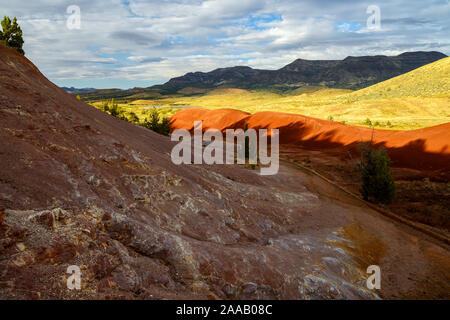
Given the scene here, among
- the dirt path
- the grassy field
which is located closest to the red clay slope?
the grassy field

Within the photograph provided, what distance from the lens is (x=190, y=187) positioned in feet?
50.9

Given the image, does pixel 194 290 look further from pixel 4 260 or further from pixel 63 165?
pixel 63 165

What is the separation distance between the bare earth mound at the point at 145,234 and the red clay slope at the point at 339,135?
23.2m

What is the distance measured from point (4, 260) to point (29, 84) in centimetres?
1106

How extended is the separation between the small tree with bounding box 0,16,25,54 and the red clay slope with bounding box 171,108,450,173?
41.0m

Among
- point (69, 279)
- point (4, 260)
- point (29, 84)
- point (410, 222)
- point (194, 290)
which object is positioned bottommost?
point (410, 222)

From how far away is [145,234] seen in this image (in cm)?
945

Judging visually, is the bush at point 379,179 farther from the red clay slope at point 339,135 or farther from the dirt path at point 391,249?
the red clay slope at point 339,135

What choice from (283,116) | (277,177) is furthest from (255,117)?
(277,177)

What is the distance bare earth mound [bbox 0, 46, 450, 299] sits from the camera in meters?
7.16

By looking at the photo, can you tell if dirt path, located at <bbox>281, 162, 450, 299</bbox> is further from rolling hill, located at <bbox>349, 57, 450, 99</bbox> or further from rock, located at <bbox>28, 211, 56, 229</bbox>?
rolling hill, located at <bbox>349, 57, 450, 99</bbox>

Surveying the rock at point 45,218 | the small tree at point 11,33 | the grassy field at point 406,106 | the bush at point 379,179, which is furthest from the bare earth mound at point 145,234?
the grassy field at point 406,106

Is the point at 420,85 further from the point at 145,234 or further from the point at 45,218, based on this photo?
the point at 45,218

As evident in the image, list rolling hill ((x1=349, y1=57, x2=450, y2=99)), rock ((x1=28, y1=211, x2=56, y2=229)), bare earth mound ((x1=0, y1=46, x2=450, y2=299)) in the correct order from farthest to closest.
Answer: rolling hill ((x1=349, y1=57, x2=450, y2=99))
rock ((x1=28, y1=211, x2=56, y2=229))
bare earth mound ((x1=0, y1=46, x2=450, y2=299))
